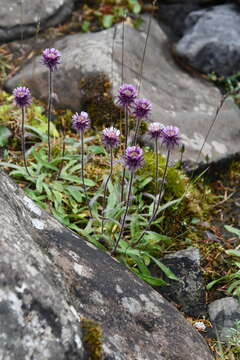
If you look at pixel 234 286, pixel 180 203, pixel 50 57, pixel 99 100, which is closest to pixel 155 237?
pixel 180 203

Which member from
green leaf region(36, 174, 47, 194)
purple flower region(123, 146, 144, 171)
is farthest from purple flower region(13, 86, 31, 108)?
purple flower region(123, 146, 144, 171)

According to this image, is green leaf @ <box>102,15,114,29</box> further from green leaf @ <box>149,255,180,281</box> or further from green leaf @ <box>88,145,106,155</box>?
green leaf @ <box>149,255,180,281</box>

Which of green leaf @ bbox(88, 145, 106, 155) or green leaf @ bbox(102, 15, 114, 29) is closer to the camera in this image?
green leaf @ bbox(88, 145, 106, 155)

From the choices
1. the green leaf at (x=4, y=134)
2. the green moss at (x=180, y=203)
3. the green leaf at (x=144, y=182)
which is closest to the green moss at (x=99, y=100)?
the green moss at (x=180, y=203)

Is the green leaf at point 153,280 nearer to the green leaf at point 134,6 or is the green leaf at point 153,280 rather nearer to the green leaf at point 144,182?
the green leaf at point 144,182

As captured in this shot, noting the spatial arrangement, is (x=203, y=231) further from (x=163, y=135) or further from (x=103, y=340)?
(x=103, y=340)

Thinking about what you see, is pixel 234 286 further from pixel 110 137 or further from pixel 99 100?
pixel 99 100

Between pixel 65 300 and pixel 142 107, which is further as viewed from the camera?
pixel 142 107
